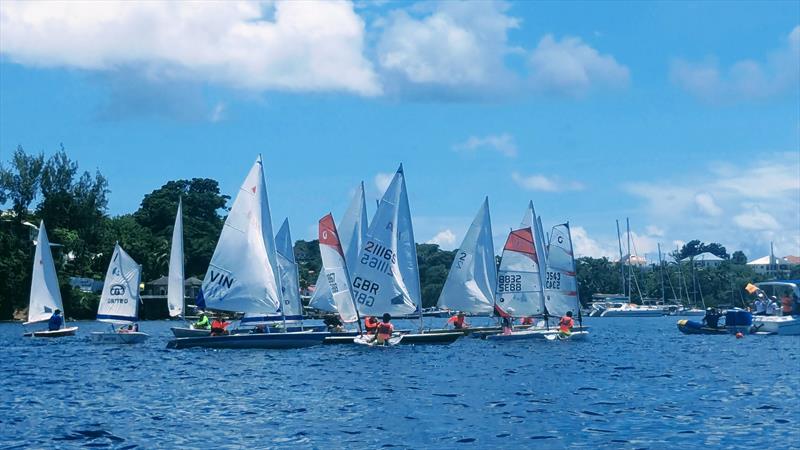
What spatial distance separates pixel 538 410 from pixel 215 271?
79.3 ft

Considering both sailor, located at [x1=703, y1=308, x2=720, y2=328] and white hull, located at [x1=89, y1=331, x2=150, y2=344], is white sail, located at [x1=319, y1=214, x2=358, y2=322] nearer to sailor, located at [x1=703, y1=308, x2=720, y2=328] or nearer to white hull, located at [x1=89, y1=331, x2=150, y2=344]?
white hull, located at [x1=89, y1=331, x2=150, y2=344]

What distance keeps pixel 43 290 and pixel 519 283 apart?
29.7m

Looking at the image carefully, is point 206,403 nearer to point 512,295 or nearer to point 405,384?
point 405,384

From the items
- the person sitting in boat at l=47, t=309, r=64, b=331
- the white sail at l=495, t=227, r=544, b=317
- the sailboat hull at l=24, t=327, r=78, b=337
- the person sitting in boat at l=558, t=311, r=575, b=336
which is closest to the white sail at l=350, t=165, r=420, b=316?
the white sail at l=495, t=227, r=544, b=317

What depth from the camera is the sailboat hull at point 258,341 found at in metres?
44.7

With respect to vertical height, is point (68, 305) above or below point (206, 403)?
above

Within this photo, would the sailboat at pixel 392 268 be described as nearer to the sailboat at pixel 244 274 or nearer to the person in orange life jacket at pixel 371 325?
the person in orange life jacket at pixel 371 325

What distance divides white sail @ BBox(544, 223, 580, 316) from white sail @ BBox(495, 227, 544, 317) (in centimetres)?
217

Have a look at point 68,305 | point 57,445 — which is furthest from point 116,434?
point 68,305

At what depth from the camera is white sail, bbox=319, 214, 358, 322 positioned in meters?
49.6

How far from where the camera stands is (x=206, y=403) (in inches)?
1062

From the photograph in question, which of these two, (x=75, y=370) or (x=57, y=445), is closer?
(x=57, y=445)

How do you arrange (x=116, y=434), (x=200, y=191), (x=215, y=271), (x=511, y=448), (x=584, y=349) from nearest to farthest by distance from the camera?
(x=511, y=448) < (x=116, y=434) < (x=215, y=271) < (x=584, y=349) < (x=200, y=191)

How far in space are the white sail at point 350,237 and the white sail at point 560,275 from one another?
11.4m
